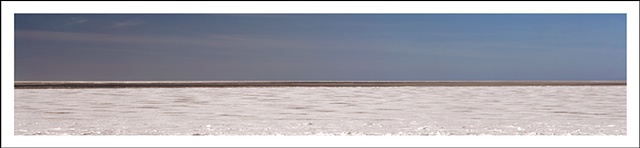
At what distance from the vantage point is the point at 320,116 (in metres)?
6.99

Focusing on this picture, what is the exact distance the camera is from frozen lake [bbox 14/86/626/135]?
233 inches

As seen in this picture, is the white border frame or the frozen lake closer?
the white border frame

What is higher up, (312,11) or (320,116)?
(312,11)

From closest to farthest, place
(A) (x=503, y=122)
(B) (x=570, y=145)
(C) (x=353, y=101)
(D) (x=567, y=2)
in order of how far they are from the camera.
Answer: (B) (x=570, y=145), (D) (x=567, y=2), (A) (x=503, y=122), (C) (x=353, y=101)

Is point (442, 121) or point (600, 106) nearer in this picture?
point (442, 121)

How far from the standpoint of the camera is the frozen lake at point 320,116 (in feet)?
19.4

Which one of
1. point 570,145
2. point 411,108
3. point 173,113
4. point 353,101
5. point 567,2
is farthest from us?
point 353,101

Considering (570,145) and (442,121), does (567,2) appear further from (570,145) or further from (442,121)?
(442,121)

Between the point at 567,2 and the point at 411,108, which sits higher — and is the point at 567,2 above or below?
above

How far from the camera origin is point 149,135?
5609mm

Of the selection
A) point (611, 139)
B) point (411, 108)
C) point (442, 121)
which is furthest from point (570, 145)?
point (411, 108)

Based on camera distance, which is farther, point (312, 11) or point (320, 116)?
point (320, 116)

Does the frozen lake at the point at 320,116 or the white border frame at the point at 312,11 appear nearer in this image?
the white border frame at the point at 312,11

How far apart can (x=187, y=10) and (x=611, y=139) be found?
3629 mm
